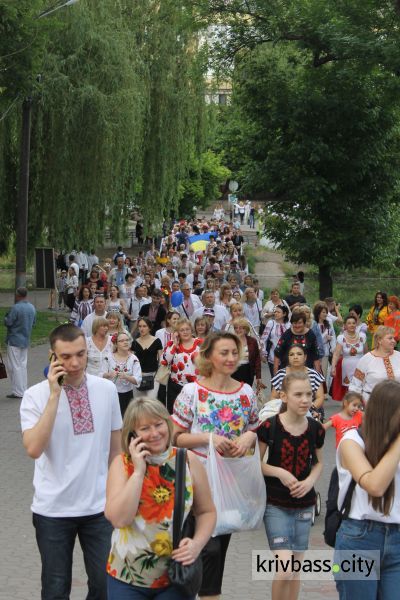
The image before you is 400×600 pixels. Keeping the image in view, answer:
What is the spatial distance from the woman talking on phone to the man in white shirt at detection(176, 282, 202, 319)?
15.9 m

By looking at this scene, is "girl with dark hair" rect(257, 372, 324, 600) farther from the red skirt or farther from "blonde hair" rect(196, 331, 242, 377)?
the red skirt

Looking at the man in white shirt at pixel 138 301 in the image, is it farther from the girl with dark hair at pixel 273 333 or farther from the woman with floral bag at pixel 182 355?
the woman with floral bag at pixel 182 355

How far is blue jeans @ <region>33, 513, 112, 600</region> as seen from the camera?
566 centimetres

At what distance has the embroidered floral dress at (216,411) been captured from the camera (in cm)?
698

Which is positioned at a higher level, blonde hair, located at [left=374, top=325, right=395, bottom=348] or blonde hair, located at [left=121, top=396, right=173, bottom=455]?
blonde hair, located at [left=121, top=396, right=173, bottom=455]

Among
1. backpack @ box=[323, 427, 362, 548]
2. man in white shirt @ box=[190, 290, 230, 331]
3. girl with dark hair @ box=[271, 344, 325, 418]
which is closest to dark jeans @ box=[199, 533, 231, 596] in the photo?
backpack @ box=[323, 427, 362, 548]

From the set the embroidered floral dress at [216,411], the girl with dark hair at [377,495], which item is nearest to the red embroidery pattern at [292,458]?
the embroidered floral dress at [216,411]

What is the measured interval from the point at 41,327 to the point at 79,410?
23666 mm

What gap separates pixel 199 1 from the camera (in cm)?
2653

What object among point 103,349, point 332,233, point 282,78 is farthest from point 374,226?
point 103,349

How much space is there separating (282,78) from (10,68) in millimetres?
7484

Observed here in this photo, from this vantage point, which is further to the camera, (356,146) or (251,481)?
(356,146)

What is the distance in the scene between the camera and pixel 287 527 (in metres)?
6.59

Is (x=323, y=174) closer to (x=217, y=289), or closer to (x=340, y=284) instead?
(x=217, y=289)
